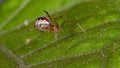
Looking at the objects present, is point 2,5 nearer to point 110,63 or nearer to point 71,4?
point 71,4

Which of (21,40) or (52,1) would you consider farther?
(52,1)

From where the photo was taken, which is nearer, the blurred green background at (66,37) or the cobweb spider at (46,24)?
the blurred green background at (66,37)

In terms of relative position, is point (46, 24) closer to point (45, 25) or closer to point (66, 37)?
point (45, 25)

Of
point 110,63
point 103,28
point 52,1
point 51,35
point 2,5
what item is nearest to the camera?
point 110,63

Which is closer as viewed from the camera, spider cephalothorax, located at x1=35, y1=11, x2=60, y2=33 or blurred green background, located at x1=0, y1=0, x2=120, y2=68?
blurred green background, located at x1=0, y1=0, x2=120, y2=68

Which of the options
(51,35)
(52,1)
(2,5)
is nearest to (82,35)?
(51,35)

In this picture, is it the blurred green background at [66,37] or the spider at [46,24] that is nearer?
the blurred green background at [66,37]

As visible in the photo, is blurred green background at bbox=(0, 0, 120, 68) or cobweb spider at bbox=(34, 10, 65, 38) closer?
blurred green background at bbox=(0, 0, 120, 68)

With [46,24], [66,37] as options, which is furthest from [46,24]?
[66,37]
